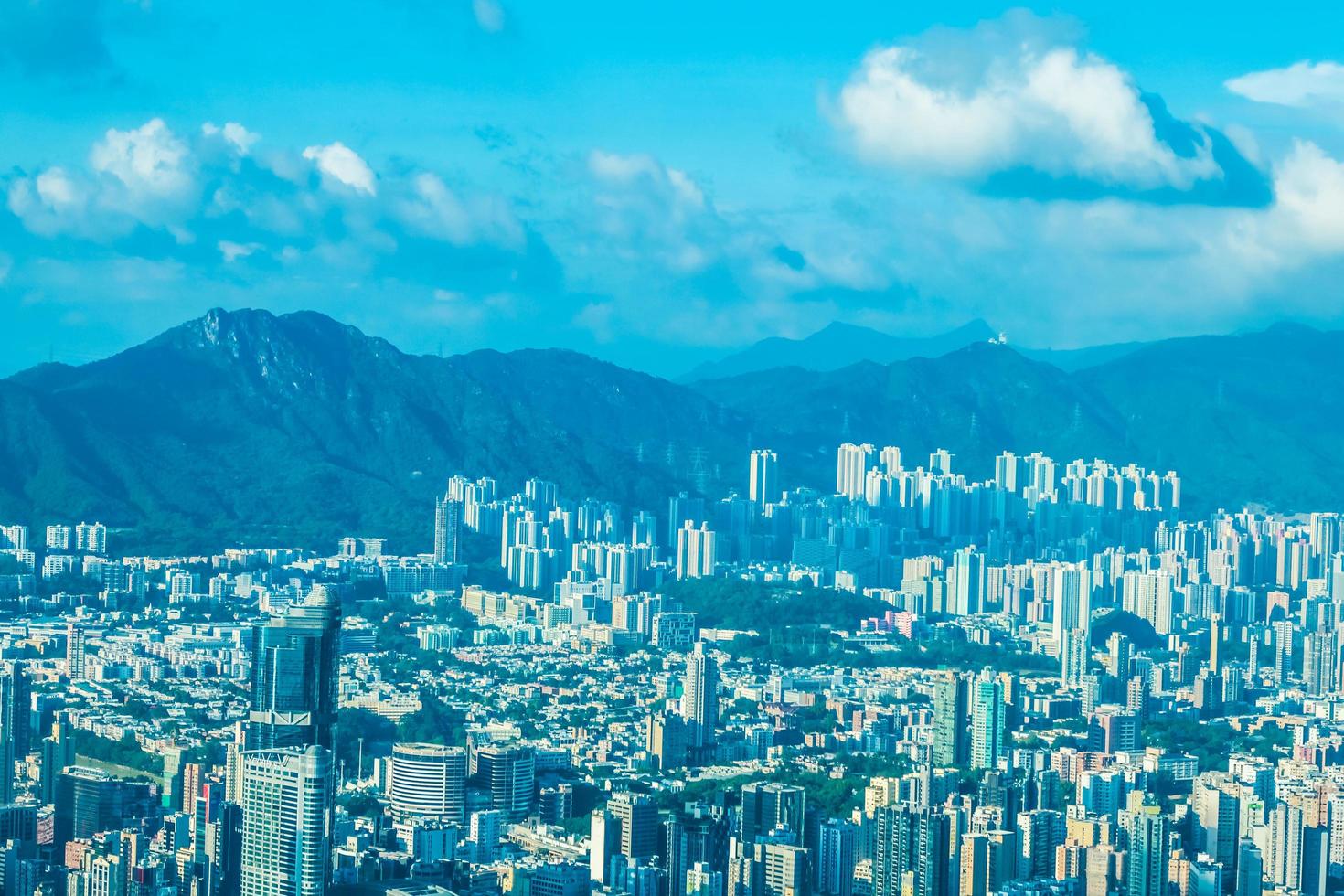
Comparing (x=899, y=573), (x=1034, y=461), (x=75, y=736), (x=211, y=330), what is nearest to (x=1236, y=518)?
(x=1034, y=461)

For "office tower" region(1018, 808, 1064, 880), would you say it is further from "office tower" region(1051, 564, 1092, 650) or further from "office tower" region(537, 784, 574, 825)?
"office tower" region(1051, 564, 1092, 650)

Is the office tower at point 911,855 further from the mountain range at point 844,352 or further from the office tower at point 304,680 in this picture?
the mountain range at point 844,352

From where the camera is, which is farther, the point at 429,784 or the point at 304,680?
the point at 429,784

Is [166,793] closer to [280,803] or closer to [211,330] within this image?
[280,803]

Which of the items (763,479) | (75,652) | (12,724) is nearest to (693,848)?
(12,724)

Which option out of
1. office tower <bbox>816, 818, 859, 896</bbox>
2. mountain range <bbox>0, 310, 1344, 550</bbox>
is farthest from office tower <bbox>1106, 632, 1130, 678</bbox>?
mountain range <bbox>0, 310, 1344, 550</bbox>

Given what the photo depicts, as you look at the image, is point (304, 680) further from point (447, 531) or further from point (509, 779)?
point (447, 531)
